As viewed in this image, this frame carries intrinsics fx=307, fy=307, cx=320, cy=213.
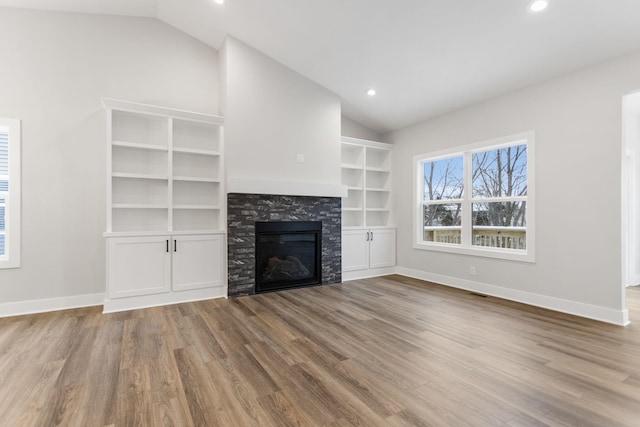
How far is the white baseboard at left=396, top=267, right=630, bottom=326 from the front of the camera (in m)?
3.15

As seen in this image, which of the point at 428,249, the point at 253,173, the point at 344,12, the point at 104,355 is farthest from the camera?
the point at 428,249

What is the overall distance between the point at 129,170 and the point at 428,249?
4627mm

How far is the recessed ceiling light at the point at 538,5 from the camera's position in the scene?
2.68 m

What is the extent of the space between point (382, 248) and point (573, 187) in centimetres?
293

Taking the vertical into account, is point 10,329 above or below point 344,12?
below

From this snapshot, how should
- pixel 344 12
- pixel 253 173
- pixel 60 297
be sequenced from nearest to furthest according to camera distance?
pixel 344 12 < pixel 60 297 < pixel 253 173

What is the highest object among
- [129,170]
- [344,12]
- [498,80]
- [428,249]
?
[344,12]

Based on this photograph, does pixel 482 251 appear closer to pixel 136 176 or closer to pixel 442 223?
pixel 442 223

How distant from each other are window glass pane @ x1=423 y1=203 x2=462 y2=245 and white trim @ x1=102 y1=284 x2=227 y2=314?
138 inches

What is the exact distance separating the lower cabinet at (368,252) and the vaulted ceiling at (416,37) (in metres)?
2.21

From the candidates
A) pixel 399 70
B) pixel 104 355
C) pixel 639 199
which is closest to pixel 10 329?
pixel 104 355

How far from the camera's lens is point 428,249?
205 inches

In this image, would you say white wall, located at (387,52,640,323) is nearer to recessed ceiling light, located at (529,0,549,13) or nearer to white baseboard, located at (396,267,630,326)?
white baseboard, located at (396,267,630,326)

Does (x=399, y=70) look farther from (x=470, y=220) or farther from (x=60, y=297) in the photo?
(x=60, y=297)
